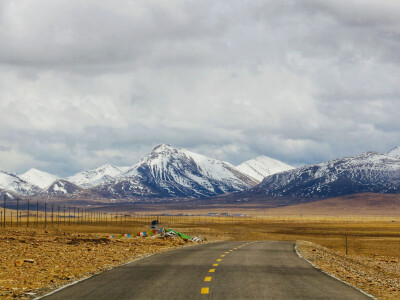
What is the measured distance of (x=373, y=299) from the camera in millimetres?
19219

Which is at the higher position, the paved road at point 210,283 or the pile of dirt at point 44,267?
the pile of dirt at point 44,267

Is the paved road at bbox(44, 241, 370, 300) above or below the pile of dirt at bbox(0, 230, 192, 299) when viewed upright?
below

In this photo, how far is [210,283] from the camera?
21922 millimetres

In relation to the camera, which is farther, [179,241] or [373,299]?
[179,241]

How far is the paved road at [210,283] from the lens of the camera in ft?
63.1

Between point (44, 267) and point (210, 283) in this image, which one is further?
point (44, 267)

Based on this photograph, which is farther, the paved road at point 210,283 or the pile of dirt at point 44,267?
the pile of dirt at point 44,267

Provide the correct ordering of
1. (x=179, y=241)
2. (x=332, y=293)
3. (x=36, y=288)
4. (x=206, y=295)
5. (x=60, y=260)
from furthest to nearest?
(x=179, y=241)
(x=60, y=260)
(x=36, y=288)
(x=332, y=293)
(x=206, y=295)

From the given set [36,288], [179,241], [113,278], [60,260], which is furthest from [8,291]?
[179,241]

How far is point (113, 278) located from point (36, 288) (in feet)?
10.9

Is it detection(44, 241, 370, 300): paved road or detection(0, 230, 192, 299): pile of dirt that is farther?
detection(0, 230, 192, 299): pile of dirt

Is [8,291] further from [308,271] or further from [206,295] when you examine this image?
[308,271]

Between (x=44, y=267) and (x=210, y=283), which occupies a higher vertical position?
(x=44, y=267)

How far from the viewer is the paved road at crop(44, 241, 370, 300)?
757 inches
